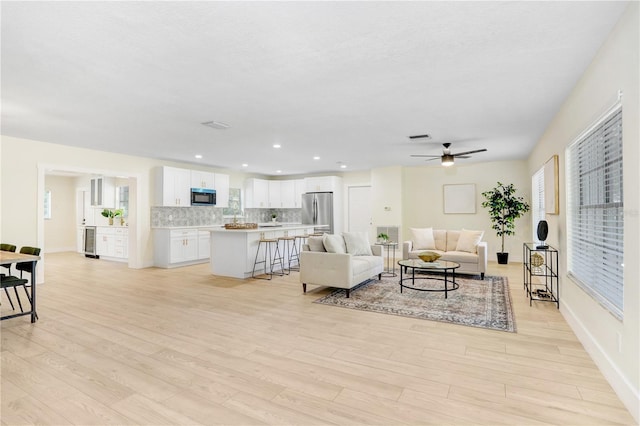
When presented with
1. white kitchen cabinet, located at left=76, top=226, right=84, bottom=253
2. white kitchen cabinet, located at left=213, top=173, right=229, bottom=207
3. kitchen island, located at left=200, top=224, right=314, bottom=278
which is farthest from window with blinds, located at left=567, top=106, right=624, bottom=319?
white kitchen cabinet, located at left=76, top=226, right=84, bottom=253

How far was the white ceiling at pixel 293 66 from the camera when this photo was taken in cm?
212

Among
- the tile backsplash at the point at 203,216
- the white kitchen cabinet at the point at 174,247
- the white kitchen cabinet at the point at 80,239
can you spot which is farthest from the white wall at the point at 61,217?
the white kitchen cabinet at the point at 174,247

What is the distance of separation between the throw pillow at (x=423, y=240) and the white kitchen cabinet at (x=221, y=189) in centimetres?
504

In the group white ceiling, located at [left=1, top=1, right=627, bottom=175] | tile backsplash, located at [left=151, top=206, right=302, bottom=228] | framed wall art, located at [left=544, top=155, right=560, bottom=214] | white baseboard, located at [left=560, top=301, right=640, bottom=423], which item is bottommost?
white baseboard, located at [left=560, top=301, right=640, bottom=423]

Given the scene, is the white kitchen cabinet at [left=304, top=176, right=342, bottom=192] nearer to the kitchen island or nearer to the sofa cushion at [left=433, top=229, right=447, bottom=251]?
the kitchen island

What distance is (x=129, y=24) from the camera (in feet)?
7.26

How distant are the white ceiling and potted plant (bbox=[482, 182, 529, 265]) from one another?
2.86 m

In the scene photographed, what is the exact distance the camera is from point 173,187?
25.5 ft

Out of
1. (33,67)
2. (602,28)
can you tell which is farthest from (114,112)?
(602,28)

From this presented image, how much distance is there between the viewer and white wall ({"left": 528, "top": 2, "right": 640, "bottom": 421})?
6.56 feet

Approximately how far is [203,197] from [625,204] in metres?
7.97

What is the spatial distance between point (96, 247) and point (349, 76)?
29.9ft

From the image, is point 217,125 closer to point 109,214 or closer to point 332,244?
point 332,244

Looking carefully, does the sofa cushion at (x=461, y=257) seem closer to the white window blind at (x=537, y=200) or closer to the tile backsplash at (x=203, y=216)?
the white window blind at (x=537, y=200)
